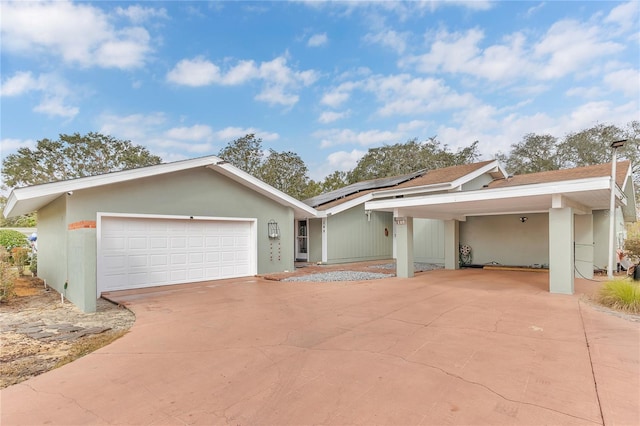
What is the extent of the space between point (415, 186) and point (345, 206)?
3.15m

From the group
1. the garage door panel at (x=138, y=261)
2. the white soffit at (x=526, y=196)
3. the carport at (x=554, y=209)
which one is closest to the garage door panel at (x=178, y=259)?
the garage door panel at (x=138, y=261)

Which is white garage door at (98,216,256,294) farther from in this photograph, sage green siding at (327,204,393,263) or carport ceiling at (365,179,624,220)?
carport ceiling at (365,179,624,220)

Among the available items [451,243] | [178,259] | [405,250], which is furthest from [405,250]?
[178,259]

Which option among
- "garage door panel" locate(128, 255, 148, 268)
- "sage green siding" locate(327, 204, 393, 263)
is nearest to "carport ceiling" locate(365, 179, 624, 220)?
"sage green siding" locate(327, 204, 393, 263)

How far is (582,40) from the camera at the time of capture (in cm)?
1066

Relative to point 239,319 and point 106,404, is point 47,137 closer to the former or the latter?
point 239,319

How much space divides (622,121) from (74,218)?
1271 inches

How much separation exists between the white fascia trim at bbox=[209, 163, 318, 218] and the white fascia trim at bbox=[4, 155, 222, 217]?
49 centimetres

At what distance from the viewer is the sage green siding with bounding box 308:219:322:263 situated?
48.2 feet

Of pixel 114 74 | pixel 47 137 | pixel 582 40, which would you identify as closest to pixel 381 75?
pixel 582 40

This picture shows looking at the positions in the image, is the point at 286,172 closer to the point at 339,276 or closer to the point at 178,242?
the point at 339,276

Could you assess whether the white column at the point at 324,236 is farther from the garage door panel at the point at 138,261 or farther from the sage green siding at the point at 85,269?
the sage green siding at the point at 85,269

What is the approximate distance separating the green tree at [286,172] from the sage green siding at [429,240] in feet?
41.2

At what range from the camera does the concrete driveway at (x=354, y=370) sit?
2676 millimetres
